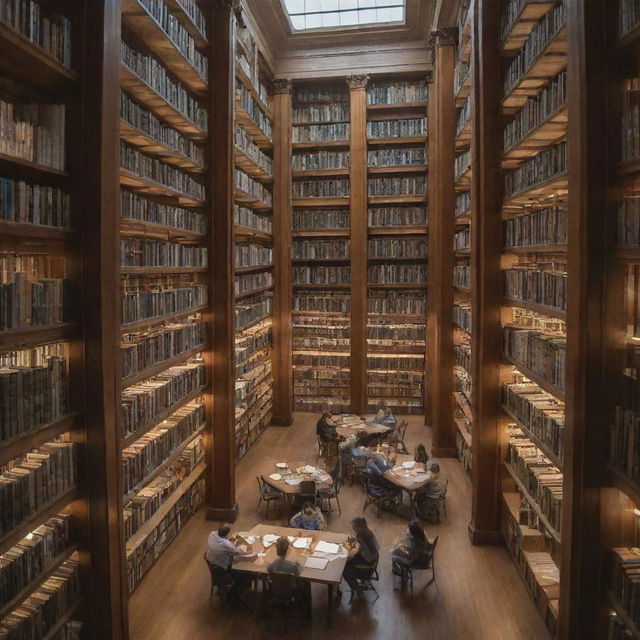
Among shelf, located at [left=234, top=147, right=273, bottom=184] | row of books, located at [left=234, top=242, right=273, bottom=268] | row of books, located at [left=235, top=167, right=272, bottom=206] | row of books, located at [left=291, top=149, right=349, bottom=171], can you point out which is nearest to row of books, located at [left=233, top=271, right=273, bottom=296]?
row of books, located at [left=234, top=242, right=273, bottom=268]

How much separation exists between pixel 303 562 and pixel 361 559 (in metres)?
0.52

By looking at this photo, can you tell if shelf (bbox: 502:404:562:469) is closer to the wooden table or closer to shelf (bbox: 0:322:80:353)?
the wooden table

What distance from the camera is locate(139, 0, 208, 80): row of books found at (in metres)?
5.05

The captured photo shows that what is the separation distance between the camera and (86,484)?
12.6 ft

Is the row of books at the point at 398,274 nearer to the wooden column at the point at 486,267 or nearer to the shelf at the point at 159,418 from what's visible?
the wooden column at the point at 486,267

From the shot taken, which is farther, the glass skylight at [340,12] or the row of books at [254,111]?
the glass skylight at [340,12]

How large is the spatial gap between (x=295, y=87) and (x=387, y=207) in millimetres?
A: 2967

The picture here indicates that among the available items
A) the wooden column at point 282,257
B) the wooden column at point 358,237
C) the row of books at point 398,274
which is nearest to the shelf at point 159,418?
the wooden column at point 282,257

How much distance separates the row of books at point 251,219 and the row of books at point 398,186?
2067 millimetres

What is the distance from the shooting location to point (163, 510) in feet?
18.6

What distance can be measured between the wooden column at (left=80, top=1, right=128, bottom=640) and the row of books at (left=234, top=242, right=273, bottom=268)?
13.6 feet

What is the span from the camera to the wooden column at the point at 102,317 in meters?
3.61

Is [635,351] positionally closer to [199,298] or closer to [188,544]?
[199,298]

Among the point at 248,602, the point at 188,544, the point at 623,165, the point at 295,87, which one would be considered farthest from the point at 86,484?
the point at 295,87
